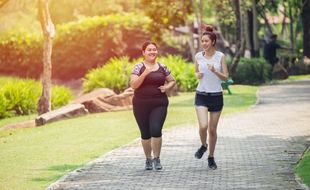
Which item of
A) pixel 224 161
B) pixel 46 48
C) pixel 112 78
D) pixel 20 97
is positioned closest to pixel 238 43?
pixel 112 78

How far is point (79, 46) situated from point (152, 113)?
29.7m

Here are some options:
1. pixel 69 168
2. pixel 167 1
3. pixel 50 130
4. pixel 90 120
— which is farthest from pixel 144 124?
pixel 167 1

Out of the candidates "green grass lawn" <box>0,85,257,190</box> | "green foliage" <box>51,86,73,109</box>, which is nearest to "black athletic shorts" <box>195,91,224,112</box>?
"green grass lawn" <box>0,85,257,190</box>

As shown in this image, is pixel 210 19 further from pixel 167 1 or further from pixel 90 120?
pixel 90 120

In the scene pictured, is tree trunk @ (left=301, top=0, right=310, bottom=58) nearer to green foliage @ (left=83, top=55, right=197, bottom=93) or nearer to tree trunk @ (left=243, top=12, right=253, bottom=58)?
tree trunk @ (left=243, top=12, right=253, bottom=58)

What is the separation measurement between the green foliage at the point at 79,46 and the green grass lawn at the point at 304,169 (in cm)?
2734

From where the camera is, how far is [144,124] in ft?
40.3

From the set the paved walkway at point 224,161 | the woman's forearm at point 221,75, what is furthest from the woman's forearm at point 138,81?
the paved walkway at point 224,161

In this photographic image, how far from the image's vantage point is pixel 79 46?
4156 centimetres

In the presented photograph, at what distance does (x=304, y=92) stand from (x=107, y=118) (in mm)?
9647

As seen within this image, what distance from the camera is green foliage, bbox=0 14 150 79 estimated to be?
4097 centimetres

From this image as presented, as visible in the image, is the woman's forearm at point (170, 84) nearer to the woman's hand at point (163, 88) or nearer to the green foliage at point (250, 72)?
the woman's hand at point (163, 88)

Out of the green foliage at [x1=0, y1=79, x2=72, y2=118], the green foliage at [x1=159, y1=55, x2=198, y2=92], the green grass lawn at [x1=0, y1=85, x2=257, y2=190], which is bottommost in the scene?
the green foliage at [x1=159, y1=55, x2=198, y2=92]

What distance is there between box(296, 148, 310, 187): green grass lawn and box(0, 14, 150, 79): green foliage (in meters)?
27.3
